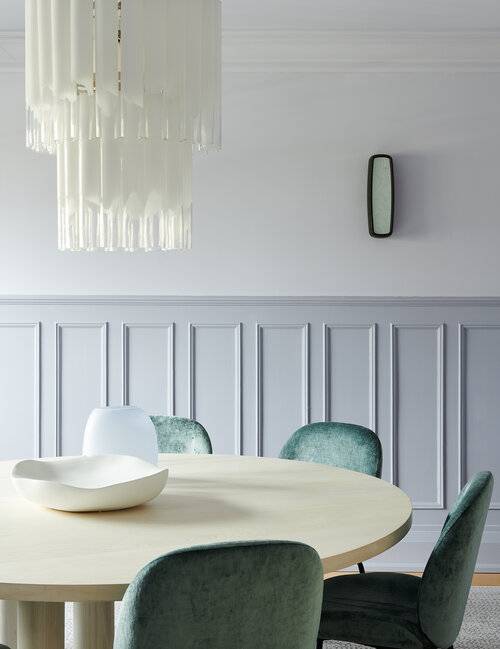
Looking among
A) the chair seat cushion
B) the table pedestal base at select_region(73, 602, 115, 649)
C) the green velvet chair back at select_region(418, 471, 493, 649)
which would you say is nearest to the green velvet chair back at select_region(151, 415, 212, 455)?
the chair seat cushion

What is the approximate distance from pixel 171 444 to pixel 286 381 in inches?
43.6

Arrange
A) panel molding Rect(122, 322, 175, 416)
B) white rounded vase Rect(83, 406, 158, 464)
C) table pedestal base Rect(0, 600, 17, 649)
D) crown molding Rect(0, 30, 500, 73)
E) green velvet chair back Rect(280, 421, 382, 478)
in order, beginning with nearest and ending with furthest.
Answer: white rounded vase Rect(83, 406, 158, 464)
table pedestal base Rect(0, 600, 17, 649)
green velvet chair back Rect(280, 421, 382, 478)
crown molding Rect(0, 30, 500, 73)
panel molding Rect(122, 322, 175, 416)

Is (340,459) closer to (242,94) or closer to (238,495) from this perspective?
(238,495)

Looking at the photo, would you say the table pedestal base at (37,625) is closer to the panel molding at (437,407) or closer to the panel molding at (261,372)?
the panel molding at (261,372)

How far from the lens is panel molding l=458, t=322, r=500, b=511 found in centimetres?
407

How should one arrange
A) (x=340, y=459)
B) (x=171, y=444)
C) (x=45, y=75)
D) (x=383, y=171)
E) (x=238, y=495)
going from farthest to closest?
(x=383, y=171) < (x=171, y=444) < (x=340, y=459) < (x=238, y=495) < (x=45, y=75)

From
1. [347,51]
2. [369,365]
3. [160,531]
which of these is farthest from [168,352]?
[160,531]

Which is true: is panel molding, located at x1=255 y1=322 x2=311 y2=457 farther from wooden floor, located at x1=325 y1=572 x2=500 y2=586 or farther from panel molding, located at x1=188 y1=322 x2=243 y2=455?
wooden floor, located at x1=325 y1=572 x2=500 y2=586

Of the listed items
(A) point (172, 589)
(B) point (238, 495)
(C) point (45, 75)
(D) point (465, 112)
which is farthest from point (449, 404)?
(A) point (172, 589)

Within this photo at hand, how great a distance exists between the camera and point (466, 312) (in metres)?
4.07

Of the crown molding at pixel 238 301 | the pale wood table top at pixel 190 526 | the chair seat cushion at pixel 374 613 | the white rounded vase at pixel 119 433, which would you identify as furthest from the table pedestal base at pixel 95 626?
the crown molding at pixel 238 301

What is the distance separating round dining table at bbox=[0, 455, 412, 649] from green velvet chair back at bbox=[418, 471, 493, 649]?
0.37 ft

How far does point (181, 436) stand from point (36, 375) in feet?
4.20

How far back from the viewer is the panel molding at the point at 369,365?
161 inches
